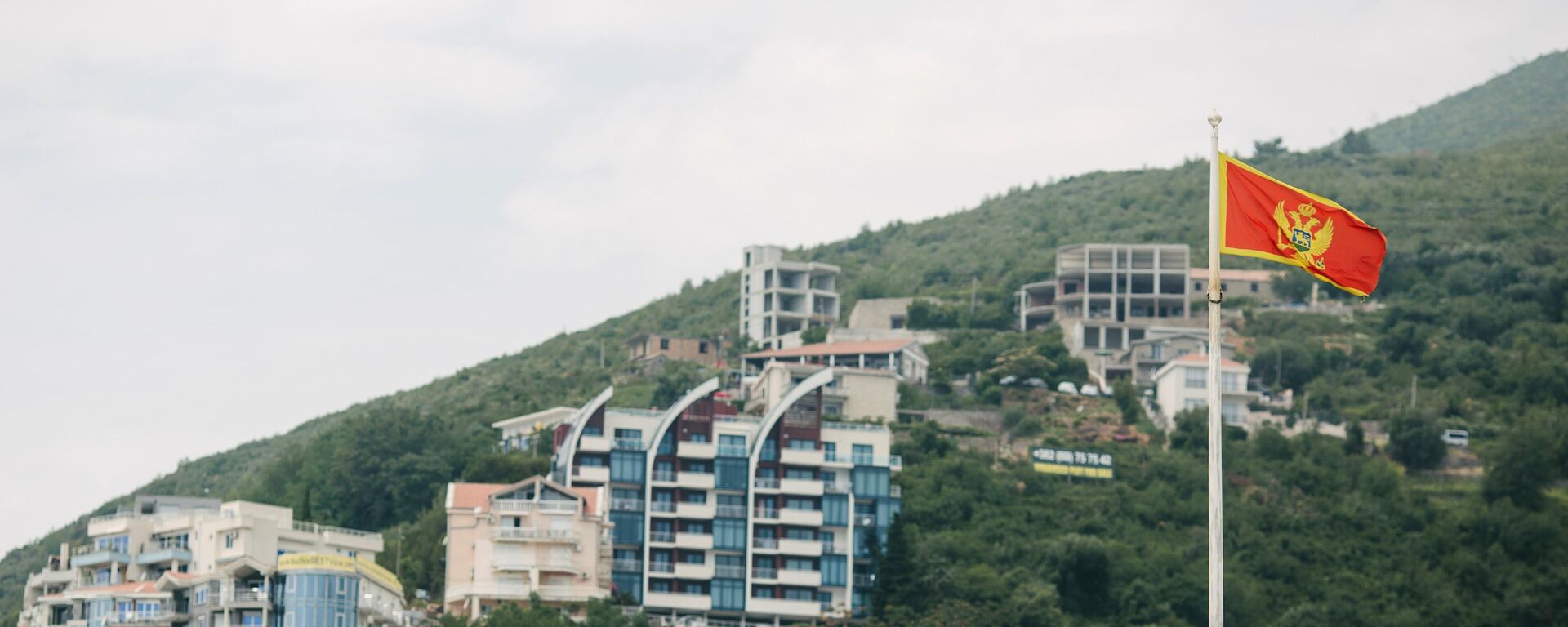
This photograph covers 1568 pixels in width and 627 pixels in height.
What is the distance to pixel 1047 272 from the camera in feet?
456

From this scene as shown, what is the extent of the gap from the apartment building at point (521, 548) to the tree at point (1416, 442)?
126 feet

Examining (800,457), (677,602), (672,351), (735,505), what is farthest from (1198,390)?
(672,351)

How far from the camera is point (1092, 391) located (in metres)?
114

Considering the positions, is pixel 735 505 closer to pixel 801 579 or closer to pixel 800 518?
pixel 800 518

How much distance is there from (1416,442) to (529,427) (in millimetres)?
41192

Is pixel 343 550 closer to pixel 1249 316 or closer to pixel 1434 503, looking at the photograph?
pixel 1434 503

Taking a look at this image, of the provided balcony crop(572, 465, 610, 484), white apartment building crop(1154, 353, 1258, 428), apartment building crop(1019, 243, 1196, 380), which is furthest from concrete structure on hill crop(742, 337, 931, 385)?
balcony crop(572, 465, 610, 484)

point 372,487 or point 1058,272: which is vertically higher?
point 1058,272

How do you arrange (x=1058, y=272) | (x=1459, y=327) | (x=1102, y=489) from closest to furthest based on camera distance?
1. (x=1102, y=489)
2. (x=1459, y=327)
3. (x=1058, y=272)

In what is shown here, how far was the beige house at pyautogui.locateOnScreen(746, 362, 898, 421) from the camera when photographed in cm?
10700

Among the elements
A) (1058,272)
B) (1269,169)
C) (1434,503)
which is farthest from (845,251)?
(1434,503)

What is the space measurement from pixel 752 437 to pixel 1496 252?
57748mm

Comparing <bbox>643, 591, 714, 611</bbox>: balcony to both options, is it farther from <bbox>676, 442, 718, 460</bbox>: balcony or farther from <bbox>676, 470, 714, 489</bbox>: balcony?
<bbox>676, 442, 718, 460</bbox>: balcony

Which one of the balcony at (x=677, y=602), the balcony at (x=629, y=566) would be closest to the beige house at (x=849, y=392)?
the balcony at (x=629, y=566)
